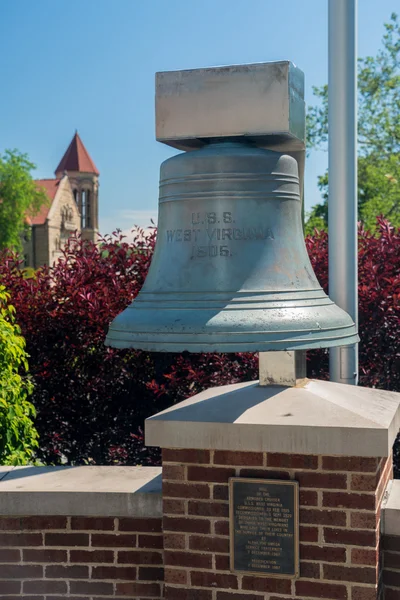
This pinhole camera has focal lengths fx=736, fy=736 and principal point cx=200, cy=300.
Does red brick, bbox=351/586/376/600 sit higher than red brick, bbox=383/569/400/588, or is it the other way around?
red brick, bbox=351/586/376/600

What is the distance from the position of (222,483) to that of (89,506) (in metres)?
0.74

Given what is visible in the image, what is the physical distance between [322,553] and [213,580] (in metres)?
0.52

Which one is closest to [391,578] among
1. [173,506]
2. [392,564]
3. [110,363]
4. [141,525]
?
[392,564]

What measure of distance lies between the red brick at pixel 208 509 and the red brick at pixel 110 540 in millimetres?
476

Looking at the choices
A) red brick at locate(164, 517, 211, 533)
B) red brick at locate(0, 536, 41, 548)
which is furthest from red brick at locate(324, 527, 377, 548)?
A: red brick at locate(0, 536, 41, 548)

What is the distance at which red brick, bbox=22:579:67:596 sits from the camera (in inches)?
142

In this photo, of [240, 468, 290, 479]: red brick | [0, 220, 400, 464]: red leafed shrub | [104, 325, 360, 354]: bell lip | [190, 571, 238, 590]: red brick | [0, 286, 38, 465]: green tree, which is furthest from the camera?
[0, 220, 400, 464]: red leafed shrub

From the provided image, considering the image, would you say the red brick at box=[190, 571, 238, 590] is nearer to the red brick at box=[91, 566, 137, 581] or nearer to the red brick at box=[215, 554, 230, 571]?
the red brick at box=[215, 554, 230, 571]

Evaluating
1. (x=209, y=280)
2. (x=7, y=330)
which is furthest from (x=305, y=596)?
(x=7, y=330)

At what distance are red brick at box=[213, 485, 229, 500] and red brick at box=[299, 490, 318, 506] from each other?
33 cm

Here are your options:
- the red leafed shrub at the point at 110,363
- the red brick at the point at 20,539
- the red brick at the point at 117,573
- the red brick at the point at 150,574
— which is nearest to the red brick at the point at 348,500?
the red brick at the point at 150,574

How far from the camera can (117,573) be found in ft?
11.8

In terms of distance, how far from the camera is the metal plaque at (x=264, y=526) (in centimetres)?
316

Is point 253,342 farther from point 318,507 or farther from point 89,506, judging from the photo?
point 89,506
